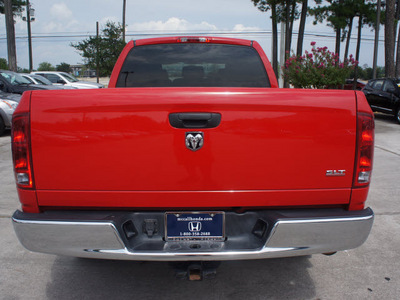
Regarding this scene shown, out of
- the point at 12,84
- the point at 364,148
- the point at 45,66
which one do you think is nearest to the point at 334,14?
the point at 12,84

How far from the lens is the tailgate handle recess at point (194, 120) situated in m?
2.01

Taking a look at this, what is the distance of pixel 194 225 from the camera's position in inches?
84.7

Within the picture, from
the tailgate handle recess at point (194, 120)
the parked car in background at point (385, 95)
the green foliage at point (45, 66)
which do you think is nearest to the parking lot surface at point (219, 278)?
the tailgate handle recess at point (194, 120)

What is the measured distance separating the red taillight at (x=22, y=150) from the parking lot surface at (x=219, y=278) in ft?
3.31

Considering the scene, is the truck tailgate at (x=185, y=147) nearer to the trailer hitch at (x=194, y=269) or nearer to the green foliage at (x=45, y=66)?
the trailer hitch at (x=194, y=269)

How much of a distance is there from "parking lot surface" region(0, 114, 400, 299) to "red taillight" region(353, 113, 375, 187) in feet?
3.25

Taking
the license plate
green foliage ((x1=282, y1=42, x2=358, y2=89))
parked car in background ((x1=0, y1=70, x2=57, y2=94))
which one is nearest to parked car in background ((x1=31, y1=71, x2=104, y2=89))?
parked car in background ((x1=0, y1=70, x2=57, y2=94))

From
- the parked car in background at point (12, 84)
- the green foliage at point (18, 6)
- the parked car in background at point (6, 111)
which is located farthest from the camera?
the green foliage at point (18, 6)

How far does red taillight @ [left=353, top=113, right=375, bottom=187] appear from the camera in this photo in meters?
2.08

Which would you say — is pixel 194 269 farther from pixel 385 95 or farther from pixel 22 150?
pixel 385 95

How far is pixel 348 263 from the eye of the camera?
3.13 meters

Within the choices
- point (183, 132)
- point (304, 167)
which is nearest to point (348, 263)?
point (304, 167)

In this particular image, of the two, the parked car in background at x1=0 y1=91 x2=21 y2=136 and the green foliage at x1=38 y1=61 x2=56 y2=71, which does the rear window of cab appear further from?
the green foliage at x1=38 y1=61 x2=56 y2=71

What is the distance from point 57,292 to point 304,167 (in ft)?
6.45
